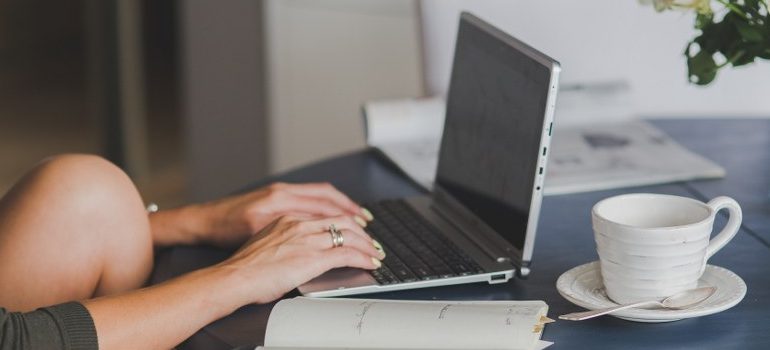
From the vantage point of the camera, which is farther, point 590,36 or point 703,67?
point 590,36

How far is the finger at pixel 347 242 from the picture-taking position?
3.93 feet

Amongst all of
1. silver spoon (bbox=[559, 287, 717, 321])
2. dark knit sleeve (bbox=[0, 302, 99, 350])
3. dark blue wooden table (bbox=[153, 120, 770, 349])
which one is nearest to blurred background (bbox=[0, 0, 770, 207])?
dark blue wooden table (bbox=[153, 120, 770, 349])

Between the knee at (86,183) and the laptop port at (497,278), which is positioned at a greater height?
the knee at (86,183)

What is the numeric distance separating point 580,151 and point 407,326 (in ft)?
2.35

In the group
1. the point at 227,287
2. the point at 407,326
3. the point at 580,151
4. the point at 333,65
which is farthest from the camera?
the point at 333,65

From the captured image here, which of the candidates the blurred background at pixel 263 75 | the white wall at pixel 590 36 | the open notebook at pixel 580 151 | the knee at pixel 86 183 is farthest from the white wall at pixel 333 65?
the knee at pixel 86 183

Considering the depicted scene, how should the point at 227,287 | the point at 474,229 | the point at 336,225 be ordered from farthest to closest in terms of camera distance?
the point at 474,229
the point at 336,225
the point at 227,287

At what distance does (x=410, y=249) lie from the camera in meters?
1.26

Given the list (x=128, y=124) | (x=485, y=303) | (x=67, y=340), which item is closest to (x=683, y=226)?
(x=485, y=303)

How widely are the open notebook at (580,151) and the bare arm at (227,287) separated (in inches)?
14.0

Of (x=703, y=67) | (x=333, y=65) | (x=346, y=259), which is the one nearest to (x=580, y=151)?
(x=703, y=67)

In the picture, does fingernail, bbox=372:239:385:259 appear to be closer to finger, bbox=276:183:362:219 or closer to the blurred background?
finger, bbox=276:183:362:219

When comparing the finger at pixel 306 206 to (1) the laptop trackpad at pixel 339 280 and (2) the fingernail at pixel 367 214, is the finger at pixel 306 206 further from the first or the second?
(1) the laptop trackpad at pixel 339 280

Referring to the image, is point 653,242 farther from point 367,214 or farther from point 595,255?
point 367,214
